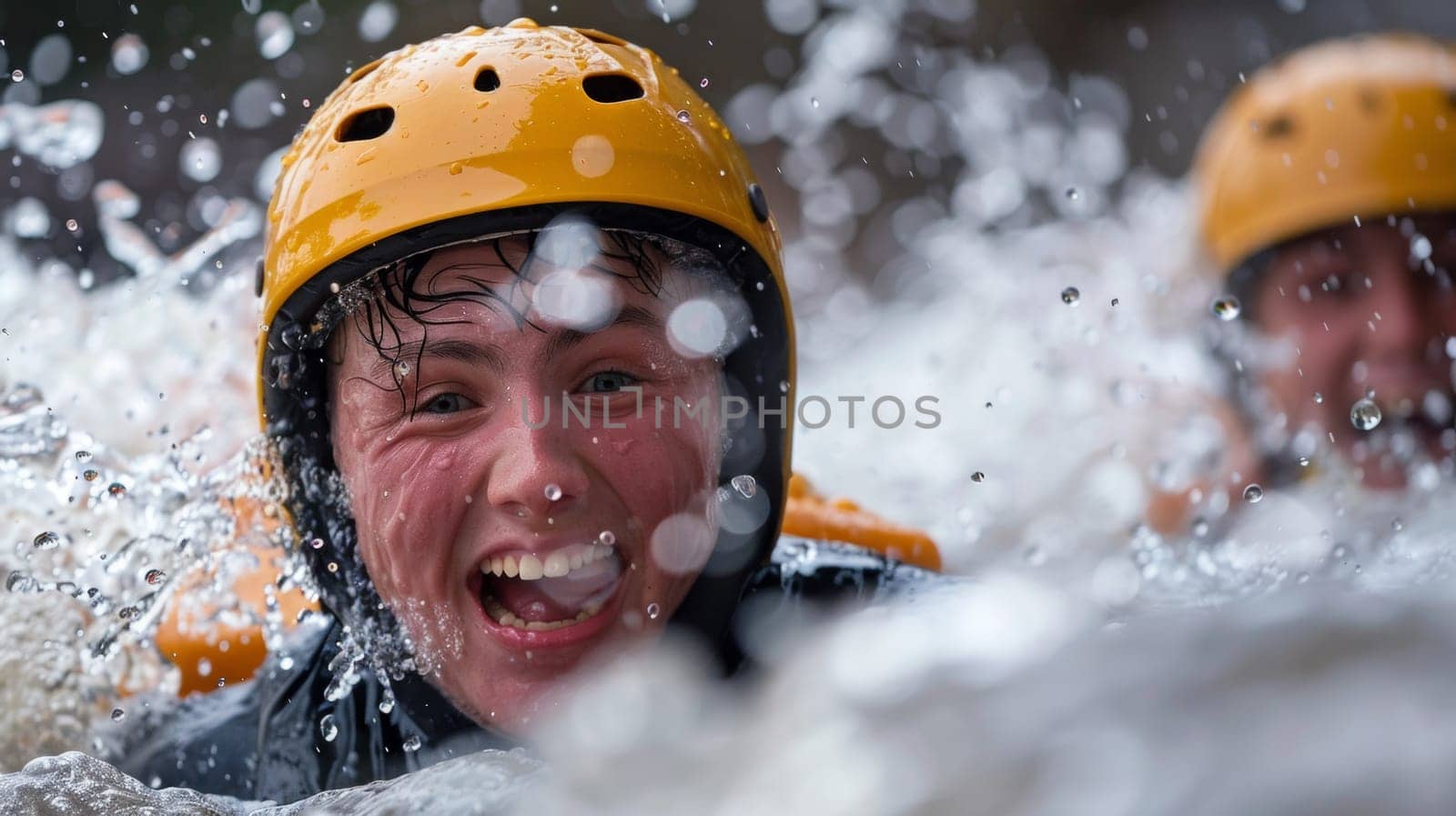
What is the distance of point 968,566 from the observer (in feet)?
11.8

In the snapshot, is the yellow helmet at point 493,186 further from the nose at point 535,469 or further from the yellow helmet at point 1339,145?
the yellow helmet at point 1339,145

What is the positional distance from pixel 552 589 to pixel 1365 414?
9.17 feet

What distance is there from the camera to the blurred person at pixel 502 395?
2.13 meters

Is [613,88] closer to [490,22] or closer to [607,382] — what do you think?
[607,382]

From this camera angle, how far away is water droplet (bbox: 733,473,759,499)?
2.47 meters

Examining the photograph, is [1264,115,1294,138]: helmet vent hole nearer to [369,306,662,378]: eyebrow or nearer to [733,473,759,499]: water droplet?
[733,473,759,499]: water droplet

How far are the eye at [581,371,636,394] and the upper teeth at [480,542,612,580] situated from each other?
0.83ft

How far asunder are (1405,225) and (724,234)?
9.93 ft

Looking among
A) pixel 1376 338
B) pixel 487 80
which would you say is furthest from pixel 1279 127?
pixel 487 80

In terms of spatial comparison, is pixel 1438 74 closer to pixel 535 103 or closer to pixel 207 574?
pixel 535 103

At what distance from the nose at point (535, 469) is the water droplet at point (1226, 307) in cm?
316

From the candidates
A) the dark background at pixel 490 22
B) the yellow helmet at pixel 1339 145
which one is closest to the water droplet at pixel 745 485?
the yellow helmet at pixel 1339 145

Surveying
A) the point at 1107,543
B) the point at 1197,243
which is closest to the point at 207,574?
the point at 1107,543

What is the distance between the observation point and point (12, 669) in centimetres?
264
